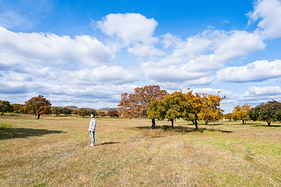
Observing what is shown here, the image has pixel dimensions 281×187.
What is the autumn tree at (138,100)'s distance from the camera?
37844mm

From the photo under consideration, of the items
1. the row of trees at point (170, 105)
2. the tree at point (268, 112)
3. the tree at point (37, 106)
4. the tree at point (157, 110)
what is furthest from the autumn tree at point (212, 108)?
the tree at point (37, 106)

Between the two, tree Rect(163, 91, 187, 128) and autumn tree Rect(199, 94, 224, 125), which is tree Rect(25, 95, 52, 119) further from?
autumn tree Rect(199, 94, 224, 125)

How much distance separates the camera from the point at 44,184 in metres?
7.48

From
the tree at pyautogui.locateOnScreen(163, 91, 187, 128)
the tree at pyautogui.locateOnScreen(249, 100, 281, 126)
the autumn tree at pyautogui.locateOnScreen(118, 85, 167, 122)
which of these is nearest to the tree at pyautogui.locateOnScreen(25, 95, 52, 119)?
the autumn tree at pyautogui.locateOnScreen(118, 85, 167, 122)

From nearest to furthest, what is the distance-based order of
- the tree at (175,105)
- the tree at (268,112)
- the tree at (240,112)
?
1. the tree at (175,105)
2. the tree at (268,112)
3. the tree at (240,112)

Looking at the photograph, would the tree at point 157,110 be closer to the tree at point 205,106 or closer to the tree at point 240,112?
the tree at point 205,106

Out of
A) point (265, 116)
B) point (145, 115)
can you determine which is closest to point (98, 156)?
point (145, 115)

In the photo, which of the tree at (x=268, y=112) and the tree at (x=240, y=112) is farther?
the tree at (x=240, y=112)

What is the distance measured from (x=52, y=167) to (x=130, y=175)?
5.38m

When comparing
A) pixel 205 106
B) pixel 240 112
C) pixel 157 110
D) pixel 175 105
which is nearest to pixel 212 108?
pixel 205 106

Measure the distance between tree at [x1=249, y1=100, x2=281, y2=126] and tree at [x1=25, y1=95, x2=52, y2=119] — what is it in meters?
82.9

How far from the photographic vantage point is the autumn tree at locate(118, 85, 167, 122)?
3784cm

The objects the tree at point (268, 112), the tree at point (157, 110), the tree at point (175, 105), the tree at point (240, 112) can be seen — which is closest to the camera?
the tree at point (175, 105)

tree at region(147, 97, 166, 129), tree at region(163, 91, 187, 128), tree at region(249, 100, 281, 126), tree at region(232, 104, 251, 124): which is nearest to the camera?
tree at region(163, 91, 187, 128)
